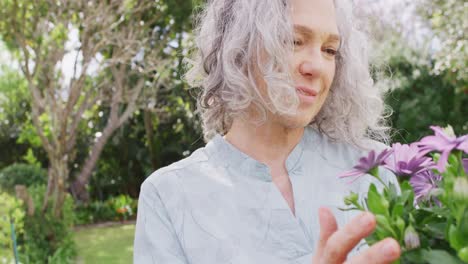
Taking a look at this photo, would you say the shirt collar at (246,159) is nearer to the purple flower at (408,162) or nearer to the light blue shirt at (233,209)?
the light blue shirt at (233,209)

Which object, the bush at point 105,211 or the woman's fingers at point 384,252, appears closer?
the woman's fingers at point 384,252

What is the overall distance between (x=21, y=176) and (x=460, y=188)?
40.8ft

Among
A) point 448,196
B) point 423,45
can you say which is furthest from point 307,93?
point 423,45

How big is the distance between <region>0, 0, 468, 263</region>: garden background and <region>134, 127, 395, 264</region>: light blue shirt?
58 cm

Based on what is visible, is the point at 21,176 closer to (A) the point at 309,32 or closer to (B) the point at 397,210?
(A) the point at 309,32

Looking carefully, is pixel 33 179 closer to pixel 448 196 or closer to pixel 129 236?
pixel 129 236

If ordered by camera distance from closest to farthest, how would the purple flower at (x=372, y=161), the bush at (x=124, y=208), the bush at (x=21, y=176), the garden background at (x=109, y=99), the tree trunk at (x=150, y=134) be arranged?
1. the purple flower at (x=372, y=161)
2. the garden background at (x=109, y=99)
3. the bush at (x=21, y=176)
4. the bush at (x=124, y=208)
5. the tree trunk at (x=150, y=134)

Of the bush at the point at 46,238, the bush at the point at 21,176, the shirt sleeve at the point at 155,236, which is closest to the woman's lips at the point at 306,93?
the shirt sleeve at the point at 155,236

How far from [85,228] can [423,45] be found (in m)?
7.91

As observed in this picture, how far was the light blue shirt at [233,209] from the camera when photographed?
1.29 meters

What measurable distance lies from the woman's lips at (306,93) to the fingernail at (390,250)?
816 mm

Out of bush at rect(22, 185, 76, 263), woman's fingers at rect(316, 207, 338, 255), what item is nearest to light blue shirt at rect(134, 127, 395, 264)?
woman's fingers at rect(316, 207, 338, 255)

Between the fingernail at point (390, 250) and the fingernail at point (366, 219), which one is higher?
the fingernail at point (366, 219)

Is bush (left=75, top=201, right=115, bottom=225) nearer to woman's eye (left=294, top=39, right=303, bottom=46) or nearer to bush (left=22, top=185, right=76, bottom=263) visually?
bush (left=22, top=185, right=76, bottom=263)
